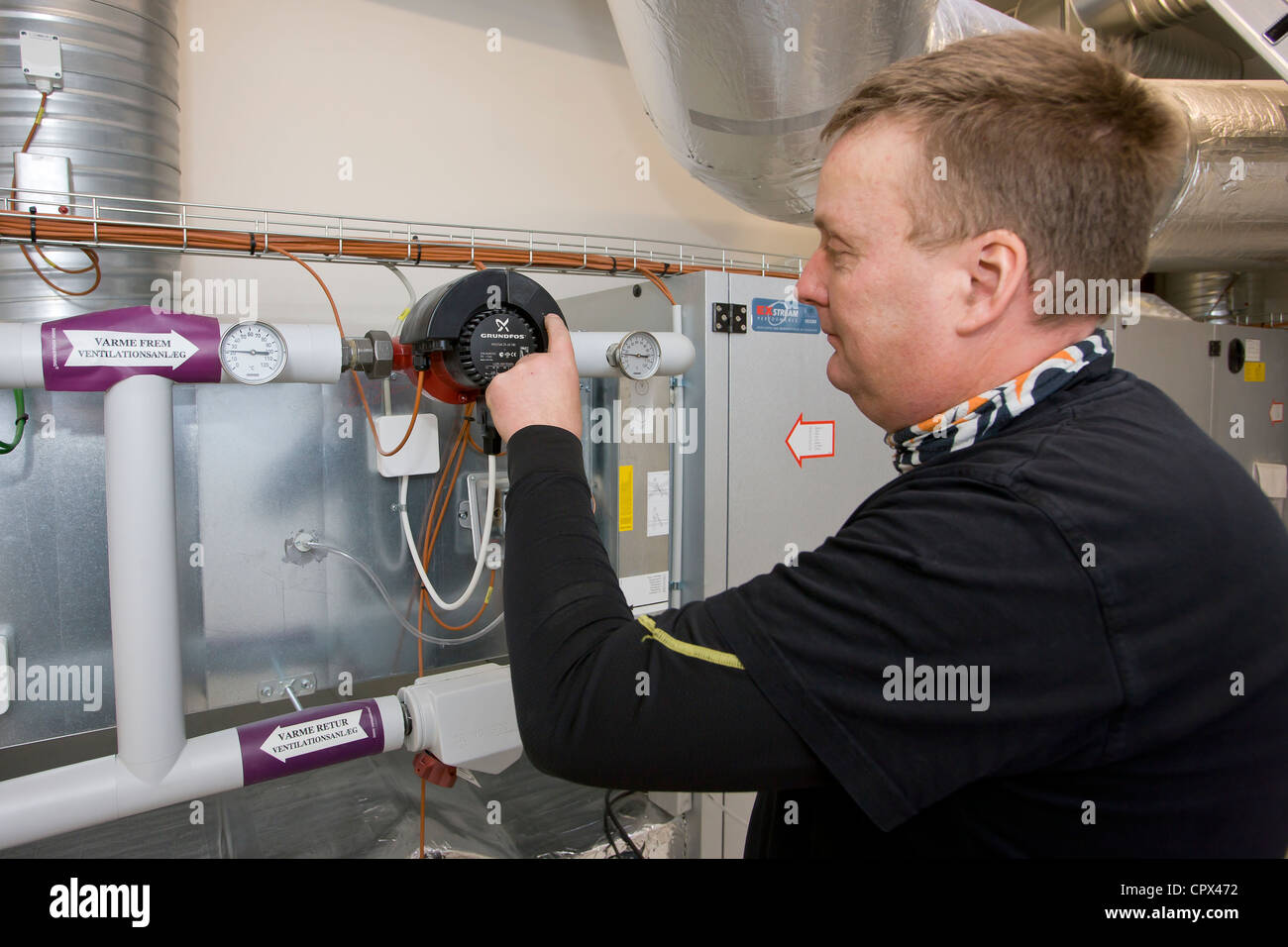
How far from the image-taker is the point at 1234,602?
1.66 feet

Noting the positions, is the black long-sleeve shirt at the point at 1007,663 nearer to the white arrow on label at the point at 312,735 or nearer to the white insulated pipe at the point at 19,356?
the white arrow on label at the point at 312,735

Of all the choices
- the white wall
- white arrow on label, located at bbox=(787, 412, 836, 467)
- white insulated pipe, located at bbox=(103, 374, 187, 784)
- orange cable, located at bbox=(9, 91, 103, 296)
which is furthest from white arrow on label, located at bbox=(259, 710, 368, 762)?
the white wall

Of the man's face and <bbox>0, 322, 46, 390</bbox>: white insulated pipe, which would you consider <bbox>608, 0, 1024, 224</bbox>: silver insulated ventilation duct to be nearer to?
the man's face

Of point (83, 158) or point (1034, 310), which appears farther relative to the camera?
point (83, 158)

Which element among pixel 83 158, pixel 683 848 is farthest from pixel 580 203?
pixel 683 848

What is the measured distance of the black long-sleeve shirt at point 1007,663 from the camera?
477 millimetres

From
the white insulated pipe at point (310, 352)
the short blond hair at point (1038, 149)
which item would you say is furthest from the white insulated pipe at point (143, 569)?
the short blond hair at point (1038, 149)

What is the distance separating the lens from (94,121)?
116cm

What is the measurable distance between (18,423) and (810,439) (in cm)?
117

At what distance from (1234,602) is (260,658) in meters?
1.18

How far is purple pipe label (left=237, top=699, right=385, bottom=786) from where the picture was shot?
0.92 m

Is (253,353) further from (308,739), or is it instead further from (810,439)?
(810,439)

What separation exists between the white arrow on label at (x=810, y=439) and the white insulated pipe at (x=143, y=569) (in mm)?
937
